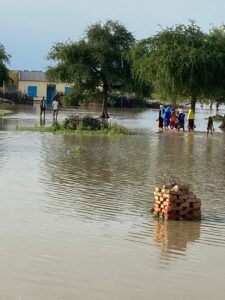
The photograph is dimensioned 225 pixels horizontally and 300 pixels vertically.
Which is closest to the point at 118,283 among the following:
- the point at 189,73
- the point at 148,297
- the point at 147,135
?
the point at 148,297

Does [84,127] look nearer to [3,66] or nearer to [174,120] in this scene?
[174,120]

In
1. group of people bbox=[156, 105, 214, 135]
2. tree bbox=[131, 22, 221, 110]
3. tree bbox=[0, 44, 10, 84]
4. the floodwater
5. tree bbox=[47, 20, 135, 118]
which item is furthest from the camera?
tree bbox=[0, 44, 10, 84]

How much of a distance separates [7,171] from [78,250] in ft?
26.1

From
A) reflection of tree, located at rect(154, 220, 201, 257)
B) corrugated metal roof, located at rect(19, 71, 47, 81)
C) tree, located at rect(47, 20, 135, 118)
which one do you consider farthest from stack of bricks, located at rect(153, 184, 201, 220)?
corrugated metal roof, located at rect(19, 71, 47, 81)

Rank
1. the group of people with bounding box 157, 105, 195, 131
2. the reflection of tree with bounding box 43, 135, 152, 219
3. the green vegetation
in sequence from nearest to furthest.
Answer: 1. the reflection of tree with bounding box 43, 135, 152, 219
2. the green vegetation
3. the group of people with bounding box 157, 105, 195, 131

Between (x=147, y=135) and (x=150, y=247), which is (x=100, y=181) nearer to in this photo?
(x=150, y=247)

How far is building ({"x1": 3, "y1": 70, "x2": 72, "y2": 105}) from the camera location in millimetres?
96875

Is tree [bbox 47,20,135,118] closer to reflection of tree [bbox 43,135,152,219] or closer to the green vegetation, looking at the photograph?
the green vegetation

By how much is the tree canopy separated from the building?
4195 centimetres

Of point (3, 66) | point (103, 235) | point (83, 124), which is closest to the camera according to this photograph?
point (103, 235)

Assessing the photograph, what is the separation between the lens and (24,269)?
7062mm

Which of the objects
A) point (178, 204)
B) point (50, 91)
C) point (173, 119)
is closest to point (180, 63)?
point (173, 119)

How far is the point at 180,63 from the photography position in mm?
38562

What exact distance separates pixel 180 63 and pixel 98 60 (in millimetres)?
14255
